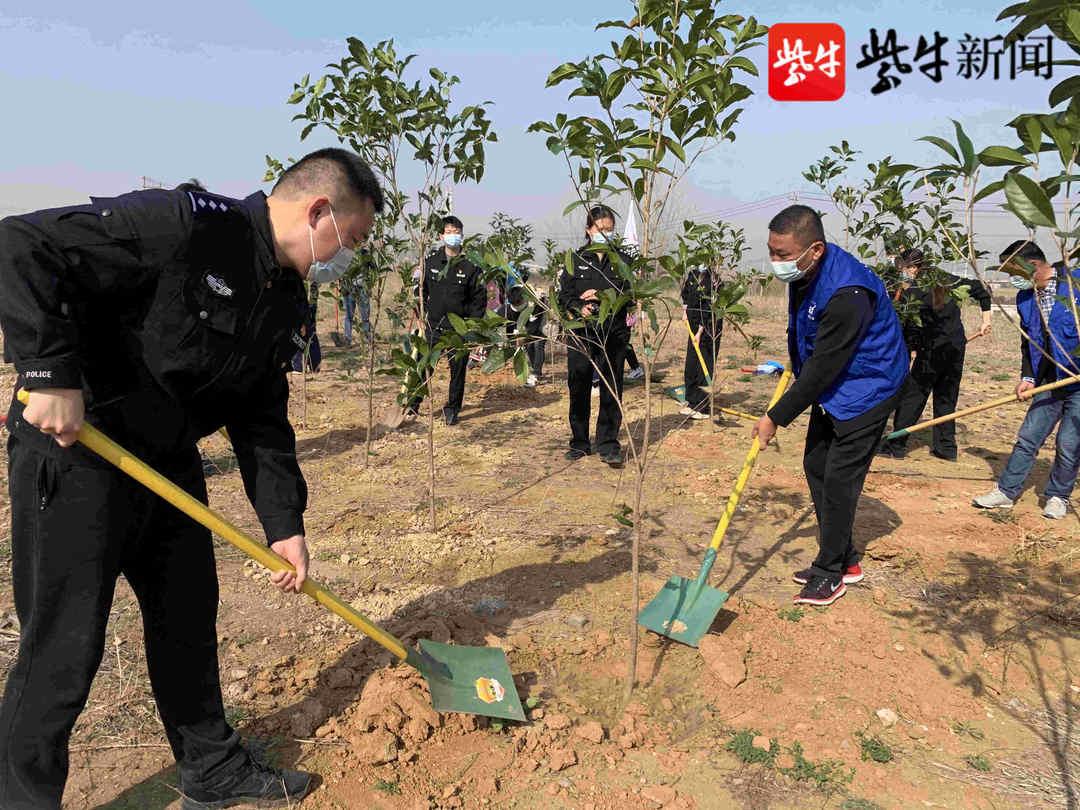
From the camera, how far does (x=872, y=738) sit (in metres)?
2.68

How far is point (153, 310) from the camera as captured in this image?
180 centimetres

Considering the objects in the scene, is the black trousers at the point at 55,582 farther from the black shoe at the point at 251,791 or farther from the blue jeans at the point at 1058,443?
the blue jeans at the point at 1058,443

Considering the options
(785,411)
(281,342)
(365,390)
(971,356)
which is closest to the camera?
(281,342)

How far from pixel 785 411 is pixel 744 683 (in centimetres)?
126

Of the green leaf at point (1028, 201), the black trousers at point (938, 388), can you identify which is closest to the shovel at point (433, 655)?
the green leaf at point (1028, 201)

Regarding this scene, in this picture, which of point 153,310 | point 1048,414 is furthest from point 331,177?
point 1048,414

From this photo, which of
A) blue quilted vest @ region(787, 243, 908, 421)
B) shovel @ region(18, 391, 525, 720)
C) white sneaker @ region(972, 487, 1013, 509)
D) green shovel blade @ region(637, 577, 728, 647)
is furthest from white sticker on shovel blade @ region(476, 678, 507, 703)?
white sneaker @ region(972, 487, 1013, 509)

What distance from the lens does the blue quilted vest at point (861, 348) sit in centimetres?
339

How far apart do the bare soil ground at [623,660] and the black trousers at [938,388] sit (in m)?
1.07

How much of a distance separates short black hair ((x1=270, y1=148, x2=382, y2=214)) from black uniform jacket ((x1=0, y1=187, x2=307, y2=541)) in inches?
4.8

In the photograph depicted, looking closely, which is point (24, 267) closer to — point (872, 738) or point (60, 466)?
point (60, 466)

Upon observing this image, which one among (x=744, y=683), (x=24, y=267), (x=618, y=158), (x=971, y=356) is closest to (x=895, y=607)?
(x=744, y=683)

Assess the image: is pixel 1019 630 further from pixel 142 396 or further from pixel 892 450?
pixel 142 396

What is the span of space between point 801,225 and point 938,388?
4.28 meters
